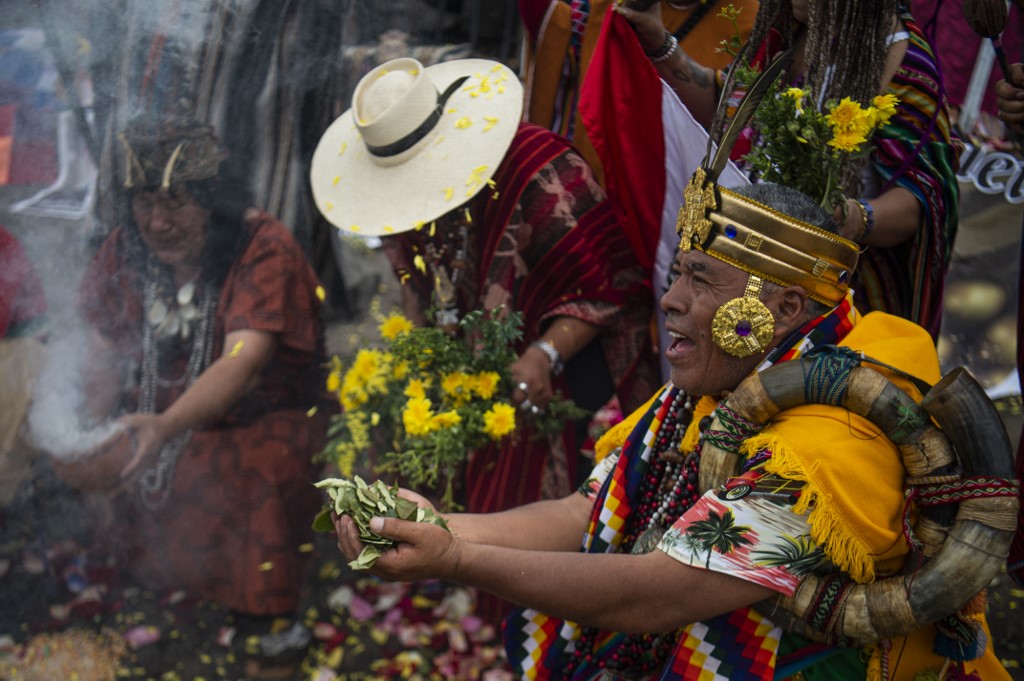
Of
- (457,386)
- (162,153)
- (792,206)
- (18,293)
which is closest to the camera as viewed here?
(792,206)

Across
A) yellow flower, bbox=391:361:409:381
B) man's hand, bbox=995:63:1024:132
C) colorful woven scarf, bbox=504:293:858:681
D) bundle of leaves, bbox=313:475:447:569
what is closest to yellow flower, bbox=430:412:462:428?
yellow flower, bbox=391:361:409:381

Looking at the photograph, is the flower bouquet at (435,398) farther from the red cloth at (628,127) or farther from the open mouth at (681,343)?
the open mouth at (681,343)

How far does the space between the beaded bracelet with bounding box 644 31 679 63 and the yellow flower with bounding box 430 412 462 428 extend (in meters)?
1.48

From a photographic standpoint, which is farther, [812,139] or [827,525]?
[812,139]

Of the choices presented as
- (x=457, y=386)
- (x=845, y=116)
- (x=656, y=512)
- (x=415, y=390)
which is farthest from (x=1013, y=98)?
(x=415, y=390)

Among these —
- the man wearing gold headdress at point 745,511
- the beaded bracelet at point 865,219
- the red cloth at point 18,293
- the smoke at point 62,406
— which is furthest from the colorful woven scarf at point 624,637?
the red cloth at point 18,293

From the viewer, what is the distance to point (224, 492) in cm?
465

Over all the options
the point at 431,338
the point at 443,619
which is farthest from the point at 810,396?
the point at 443,619

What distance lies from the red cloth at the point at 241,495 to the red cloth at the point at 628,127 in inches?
63.3

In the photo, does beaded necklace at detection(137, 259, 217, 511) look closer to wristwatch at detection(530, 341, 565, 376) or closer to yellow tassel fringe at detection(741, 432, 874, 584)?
wristwatch at detection(530, 341, 565, 376)

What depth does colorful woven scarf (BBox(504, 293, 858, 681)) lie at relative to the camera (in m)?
2.34

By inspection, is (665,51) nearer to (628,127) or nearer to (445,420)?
(628,127)

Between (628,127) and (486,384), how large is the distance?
3.56 ft

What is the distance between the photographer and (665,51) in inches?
151
